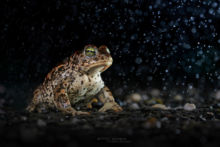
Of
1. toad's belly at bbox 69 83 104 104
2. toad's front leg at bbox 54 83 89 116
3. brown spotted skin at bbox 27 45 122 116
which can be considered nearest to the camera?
toad's front leg at bbox 54 83 89 116

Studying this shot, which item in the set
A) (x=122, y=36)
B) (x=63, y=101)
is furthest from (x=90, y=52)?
(x=122, y=36)

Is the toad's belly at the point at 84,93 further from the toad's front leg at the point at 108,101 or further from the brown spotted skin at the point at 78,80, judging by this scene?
the toad's front leg at the point at 108,101

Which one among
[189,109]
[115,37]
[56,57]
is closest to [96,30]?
[115,37]

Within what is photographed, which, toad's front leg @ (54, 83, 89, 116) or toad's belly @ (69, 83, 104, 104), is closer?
toad's front leg @ (54, 83, 89, 116)

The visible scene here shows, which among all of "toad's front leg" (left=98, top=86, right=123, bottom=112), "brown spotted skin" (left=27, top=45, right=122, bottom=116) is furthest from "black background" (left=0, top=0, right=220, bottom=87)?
"brown spotted skin" (left=27, top=45, right=122, bottom=116)

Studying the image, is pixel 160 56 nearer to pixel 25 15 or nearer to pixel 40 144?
pixel 25 15

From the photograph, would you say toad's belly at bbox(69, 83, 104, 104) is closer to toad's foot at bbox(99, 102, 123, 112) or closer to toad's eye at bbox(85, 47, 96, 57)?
toad's foot at bbox(99, 102, 123, 112)

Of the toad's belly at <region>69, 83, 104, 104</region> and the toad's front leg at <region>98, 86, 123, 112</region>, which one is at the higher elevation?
the toad's belly at <region>69, 83, 104, 104</region>

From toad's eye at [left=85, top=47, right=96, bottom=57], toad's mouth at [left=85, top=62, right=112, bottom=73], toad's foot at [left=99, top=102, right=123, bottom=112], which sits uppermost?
toad's eye at [left=85, top=47, right=96, bottom=57]
